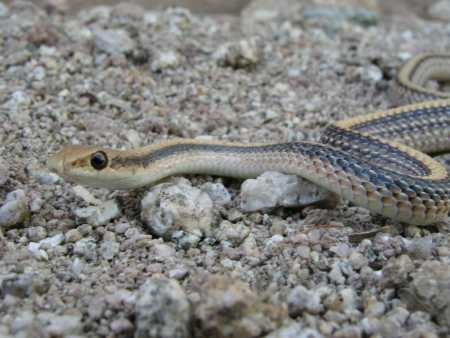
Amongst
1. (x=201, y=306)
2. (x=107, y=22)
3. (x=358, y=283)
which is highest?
(x=107, y=22)

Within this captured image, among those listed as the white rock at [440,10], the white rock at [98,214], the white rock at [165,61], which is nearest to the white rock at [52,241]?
the white rock at [98,214]

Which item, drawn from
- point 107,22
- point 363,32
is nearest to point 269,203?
point 107,22

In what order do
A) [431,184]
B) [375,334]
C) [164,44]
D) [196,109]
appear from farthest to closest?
[164,44]
[196,109]
[431,184]
[375,334]

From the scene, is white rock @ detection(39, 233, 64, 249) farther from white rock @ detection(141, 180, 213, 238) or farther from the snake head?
white rock @ detection(141, 180, 213, 238)

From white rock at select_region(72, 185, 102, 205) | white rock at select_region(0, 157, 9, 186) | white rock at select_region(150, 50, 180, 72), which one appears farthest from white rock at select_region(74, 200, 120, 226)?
white rock at select_region(150, 50, 180, 72)

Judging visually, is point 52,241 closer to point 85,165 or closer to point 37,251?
point 37,251

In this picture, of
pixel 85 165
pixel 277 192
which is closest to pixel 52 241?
pixel 85 165

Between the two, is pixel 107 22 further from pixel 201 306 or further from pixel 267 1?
pixel 201 306
